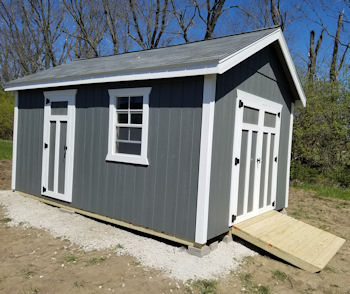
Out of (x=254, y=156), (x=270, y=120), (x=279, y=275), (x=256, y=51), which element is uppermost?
(x=256, y=51)

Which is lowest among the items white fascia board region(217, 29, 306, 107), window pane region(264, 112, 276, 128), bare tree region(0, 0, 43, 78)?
window pane region(264, 112, 276, 128)

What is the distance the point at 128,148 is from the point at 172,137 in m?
0.93

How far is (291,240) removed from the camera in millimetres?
4457

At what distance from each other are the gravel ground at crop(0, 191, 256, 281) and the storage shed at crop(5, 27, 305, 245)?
217 millimetres

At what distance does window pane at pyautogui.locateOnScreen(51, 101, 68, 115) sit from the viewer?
5.77 metres

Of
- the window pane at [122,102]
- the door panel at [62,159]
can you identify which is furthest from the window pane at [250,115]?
the door panel at [62,159]

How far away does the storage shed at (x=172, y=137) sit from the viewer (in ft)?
13.4

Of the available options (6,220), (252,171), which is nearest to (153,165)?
(252,171)

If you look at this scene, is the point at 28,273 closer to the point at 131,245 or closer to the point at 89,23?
the point at 131,245

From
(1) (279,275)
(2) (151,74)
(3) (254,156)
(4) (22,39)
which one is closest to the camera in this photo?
(1) (279,275)

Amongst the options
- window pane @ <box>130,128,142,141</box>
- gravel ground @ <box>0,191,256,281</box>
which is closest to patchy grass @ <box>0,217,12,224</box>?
gravel ground @ <box>0,191,256,281</box>

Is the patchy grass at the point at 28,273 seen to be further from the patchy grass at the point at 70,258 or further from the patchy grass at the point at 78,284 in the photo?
the patchy grass at the point at 78,284

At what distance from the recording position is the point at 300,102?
6.66 meters

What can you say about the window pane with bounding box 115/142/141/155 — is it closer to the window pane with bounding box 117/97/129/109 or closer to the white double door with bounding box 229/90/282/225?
the window pane with bounding box 117/97/129/109
